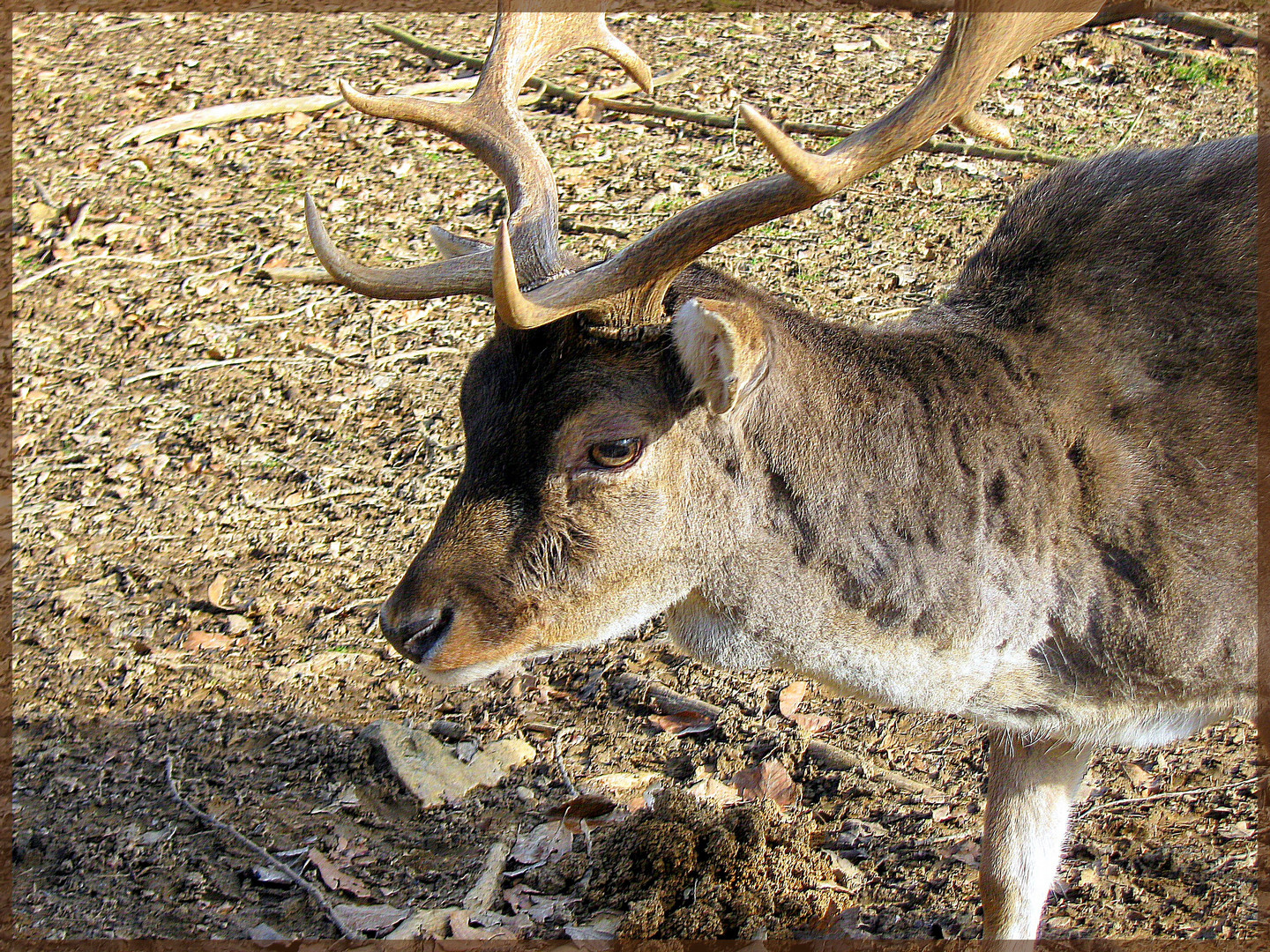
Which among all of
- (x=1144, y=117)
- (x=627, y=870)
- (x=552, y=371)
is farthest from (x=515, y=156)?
(x=1144, y=117)

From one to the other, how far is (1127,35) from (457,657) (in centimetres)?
837

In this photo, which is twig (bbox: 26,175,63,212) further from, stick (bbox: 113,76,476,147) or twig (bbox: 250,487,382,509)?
twig (bbox: 250,487,382,509)

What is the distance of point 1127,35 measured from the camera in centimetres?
948

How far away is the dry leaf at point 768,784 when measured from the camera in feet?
15.5

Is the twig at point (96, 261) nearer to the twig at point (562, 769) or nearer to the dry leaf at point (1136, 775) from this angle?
the twig at point (562, 769)

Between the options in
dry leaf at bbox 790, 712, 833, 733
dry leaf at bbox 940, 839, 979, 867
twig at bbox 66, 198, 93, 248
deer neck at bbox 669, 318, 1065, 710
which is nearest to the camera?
deer neck at bbox 669, 318, 1065, 710

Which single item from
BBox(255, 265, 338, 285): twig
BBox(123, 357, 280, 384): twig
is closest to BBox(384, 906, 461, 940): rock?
BBox(123, 357, 280, 384): twig

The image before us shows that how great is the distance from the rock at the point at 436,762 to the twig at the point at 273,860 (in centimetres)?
55

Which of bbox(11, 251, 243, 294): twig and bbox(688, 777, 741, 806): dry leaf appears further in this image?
bbox(11, 251, 243, 294): twig

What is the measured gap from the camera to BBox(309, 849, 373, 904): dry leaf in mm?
4281

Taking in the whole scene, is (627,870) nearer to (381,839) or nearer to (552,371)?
(381,839)

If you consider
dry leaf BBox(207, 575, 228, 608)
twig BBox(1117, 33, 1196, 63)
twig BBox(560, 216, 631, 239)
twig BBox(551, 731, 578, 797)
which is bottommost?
dry leaf BBox(207, 575, 228, 608)

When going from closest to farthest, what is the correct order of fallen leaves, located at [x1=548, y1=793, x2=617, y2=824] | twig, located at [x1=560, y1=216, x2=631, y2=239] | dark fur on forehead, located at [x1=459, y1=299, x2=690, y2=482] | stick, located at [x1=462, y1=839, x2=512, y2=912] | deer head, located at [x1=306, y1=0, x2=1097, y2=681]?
1. deer head, located at [x1=306, y1=0, x2=1097, y2=681]
2. dark fur on forehead, located at [x1=459, y1=299, x2=690, y2=482]
3. stick, located at [x1=462, y1=839, x2=512, y2=912]
4. fallen leaves, located at [x1=548, y1=793, x2=617, y2=824]
5. twig, located at [x1=560, y1=216, x2=631, y2=239]

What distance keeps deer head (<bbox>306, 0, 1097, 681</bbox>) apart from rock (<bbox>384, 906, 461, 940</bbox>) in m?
1.12
